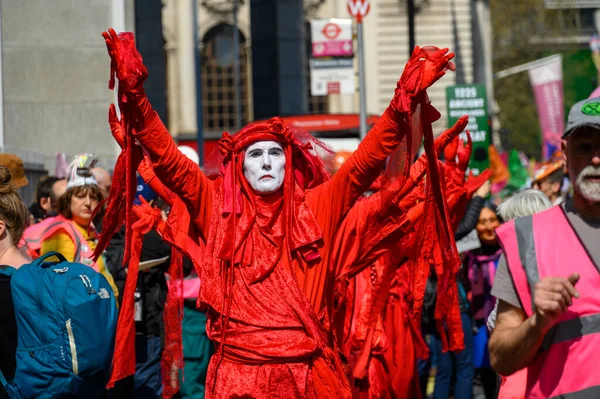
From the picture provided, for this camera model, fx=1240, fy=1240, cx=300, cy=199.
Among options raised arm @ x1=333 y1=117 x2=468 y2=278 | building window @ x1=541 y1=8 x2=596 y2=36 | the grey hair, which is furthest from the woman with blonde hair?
building window @ x1=541 y1=8 x2=596 y2=36

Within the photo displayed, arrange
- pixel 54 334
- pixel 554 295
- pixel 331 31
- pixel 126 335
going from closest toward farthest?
pixel 554 295
pixel 54 334
pixel 126 335
pixel 331 31

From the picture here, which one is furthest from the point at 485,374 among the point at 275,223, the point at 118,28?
the point at 118,28

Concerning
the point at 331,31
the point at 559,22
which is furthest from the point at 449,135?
the point at 559,22

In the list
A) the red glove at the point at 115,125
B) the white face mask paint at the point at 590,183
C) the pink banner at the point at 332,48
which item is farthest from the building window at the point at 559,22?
the white face mask paint at the point at 590,183

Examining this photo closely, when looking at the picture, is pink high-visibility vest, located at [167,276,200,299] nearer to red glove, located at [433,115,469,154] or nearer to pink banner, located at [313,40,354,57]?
red glove, located at [433,115,469,154]

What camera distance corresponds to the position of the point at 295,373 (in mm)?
5520

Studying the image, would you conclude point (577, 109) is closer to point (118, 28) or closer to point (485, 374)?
point (485, 374)

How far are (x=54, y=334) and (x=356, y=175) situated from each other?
150cm

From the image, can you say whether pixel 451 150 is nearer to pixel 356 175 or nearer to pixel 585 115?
pixel 356 175

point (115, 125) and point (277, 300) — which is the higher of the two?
point (115, 125)

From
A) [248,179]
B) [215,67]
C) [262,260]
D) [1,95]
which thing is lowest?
[262,260]

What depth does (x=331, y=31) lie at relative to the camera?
53.3 ft

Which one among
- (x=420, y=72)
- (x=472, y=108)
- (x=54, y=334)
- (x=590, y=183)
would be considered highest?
(x=472, y=108)

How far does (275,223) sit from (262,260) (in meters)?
0.22
